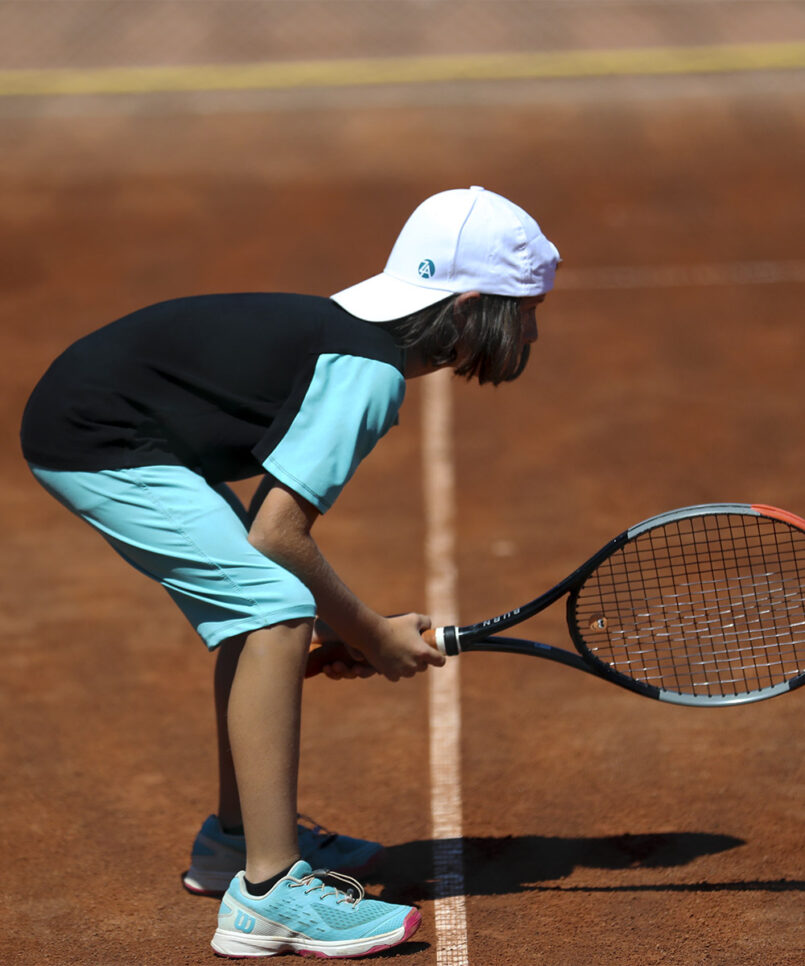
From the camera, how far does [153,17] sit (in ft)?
49.6

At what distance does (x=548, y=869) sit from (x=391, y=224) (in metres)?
7.18

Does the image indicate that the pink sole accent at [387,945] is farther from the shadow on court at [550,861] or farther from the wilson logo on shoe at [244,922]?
the shadow on court at [550,861]

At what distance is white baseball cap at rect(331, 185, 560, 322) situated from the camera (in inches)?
121

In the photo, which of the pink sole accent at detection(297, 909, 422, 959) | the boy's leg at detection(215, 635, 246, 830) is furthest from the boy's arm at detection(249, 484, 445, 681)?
the pink sole accent at detection(297, 909, 422, 959)

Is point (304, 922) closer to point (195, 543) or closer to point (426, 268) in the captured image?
point (195, 543)

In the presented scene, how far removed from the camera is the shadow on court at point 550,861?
11.6 feet

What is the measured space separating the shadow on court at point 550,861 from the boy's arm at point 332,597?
0.70 metres

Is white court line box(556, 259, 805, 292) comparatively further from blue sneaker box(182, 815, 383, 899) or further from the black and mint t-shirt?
the black and mint t-shirt

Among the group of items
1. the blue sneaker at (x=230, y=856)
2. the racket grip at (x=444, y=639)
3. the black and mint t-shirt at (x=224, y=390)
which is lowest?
the blue sneaker at (x=230, y=856)

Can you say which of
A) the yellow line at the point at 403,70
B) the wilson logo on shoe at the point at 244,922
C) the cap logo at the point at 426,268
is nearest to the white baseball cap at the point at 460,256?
the cap logo at the point at 426,268

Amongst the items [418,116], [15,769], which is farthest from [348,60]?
[15,769]

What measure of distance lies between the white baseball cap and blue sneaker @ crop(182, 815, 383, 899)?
58.4 inches

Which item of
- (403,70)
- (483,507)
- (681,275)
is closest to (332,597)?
(483,507)

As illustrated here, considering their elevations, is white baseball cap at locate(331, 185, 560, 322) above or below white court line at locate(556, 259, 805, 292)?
below
